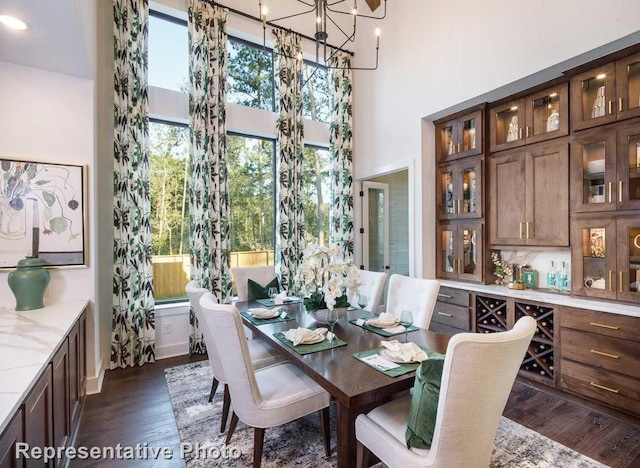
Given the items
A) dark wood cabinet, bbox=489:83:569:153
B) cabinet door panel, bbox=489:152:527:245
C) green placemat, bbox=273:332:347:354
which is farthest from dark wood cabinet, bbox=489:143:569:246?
green placemat, bbox=273:332:347:354

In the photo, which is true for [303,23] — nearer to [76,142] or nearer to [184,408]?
[76,142]

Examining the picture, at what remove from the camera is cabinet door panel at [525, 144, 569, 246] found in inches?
116

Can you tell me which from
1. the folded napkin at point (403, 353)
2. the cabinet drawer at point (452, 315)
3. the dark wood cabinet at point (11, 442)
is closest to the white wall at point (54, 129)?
the dark wood cabinet at point (11, 442)

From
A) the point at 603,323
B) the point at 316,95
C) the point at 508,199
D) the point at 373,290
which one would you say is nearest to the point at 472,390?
the point at 373,290

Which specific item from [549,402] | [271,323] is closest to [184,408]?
[271,323]

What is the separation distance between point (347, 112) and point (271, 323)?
3.82 meters

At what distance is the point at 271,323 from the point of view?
2420 millimetres

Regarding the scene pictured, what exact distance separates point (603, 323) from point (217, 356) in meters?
2.99

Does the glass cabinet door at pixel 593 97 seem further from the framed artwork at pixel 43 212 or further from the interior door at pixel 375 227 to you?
the framed artwork at pixel 43 212

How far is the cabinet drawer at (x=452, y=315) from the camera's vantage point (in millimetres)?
3496

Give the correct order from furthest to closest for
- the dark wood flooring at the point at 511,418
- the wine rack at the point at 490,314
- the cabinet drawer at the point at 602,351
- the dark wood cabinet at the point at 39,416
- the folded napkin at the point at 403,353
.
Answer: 1. the wine rack at the point at 490,314
2. the cabinet drawer at the point at 602,351
3. the dark wood flooring at the point at 511,418
4. the folded napkin at the point at 403,353
5. the dark wood cabinet at the point at 39,416

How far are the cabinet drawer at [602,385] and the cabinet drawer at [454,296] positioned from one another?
1.00m

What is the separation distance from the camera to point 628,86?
252 cm

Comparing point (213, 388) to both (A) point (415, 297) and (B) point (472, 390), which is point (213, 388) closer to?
Result: (A) point (415, 297)
